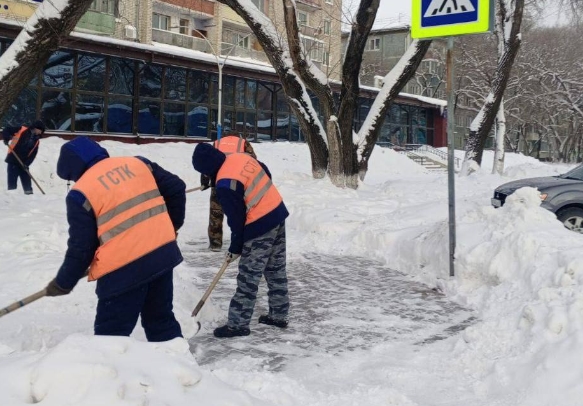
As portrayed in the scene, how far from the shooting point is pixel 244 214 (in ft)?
17.5

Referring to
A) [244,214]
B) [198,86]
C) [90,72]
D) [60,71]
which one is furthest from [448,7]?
[198,86]

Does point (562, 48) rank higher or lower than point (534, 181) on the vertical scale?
higher

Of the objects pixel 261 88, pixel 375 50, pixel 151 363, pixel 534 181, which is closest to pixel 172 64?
pixel 261 88

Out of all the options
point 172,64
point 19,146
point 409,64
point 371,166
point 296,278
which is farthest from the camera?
point 371,166

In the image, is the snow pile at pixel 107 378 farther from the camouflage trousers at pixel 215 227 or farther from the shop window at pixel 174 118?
the shop window at pixel 174 118

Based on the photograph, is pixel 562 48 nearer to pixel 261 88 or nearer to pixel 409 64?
pixel 261 88

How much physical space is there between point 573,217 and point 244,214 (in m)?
5.85

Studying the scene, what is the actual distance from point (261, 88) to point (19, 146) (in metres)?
16.2

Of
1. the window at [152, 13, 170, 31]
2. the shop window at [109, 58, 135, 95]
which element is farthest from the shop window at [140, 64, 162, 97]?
the window at [152, 13, 170, 31]

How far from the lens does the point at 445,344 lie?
520 centimetres

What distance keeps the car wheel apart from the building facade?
11.8 m

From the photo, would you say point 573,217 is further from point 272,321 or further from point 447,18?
point 272,321

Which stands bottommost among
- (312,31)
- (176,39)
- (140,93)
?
(140,93)

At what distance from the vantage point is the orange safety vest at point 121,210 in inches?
143
